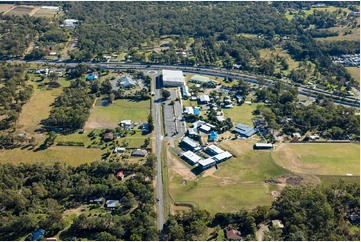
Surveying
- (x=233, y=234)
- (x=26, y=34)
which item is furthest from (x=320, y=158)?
(x=26, y=34)

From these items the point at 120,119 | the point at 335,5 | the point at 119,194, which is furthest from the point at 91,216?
the point at 335,5

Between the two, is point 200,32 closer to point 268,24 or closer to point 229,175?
point 268,24

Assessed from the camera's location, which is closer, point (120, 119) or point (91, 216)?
point (91, 216)

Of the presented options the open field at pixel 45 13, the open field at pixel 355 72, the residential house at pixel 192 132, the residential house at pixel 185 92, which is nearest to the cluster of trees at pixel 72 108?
the residential house at pixel 185 92


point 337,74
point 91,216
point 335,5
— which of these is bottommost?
point 91,216

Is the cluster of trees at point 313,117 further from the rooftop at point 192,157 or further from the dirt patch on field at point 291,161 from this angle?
the rooftop at point 192,157

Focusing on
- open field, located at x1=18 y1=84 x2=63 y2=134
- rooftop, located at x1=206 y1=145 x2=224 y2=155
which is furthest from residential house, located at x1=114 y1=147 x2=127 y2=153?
open field, located at x1=18 y1=84 x2=63 y2=134
